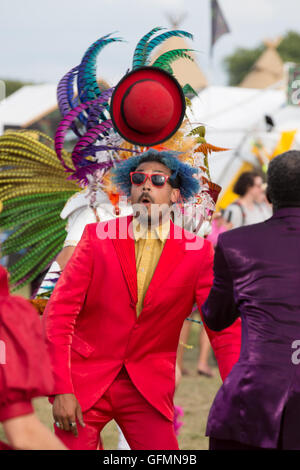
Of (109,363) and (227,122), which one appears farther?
(227,122)

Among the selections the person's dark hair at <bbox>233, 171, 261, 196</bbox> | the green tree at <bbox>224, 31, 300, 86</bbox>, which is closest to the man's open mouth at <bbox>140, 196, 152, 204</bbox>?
the person's dark hair at <bbox>233, 171, 261, 196</bbox>

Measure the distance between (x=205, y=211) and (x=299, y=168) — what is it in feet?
3.81

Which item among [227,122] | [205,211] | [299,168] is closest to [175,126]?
[205,211]

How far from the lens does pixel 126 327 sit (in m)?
3.18

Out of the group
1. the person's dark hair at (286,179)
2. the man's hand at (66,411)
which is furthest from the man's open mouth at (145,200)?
the man's hand at (66,411)

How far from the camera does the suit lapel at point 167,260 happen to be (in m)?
3.19

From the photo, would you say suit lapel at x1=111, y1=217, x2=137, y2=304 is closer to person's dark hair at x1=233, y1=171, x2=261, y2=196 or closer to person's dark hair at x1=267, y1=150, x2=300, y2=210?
person's dark hair at x1=267, y1=150, x2=300, y2=210

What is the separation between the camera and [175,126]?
3.35m

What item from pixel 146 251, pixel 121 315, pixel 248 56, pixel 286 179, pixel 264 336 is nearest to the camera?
pixel 264 336

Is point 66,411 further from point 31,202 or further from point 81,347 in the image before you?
point 31,202

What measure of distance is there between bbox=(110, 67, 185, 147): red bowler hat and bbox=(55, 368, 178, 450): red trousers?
1.02 m

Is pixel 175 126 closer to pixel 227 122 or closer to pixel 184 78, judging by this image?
pixel 184 78

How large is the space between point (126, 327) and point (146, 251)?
34 cm

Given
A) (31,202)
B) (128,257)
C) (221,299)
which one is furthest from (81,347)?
(31,202)
